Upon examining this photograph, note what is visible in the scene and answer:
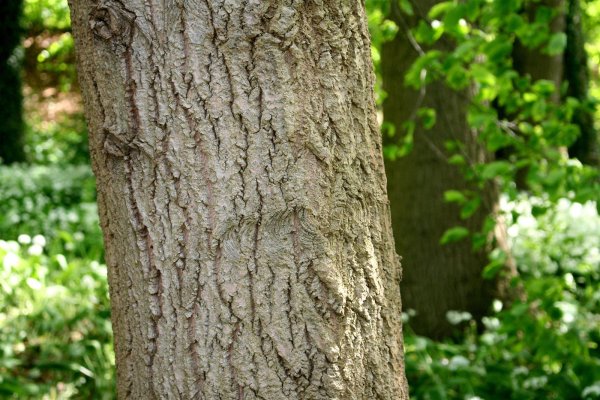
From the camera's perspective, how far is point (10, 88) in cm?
1205

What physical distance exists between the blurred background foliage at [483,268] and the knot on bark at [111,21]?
72.3 inches

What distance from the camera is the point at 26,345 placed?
4820 mm

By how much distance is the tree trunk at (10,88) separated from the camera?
39.2ft

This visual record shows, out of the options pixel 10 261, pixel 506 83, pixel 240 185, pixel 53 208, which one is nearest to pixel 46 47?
pixel 53 208

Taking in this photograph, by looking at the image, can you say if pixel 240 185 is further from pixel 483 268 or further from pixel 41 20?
pixel 41 20

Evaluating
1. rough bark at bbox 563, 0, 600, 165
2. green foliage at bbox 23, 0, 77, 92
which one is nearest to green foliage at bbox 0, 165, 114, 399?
rough bark at bbox 563, 0, 600, 165

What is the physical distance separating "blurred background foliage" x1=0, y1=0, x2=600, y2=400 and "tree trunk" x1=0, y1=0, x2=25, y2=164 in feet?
12.5

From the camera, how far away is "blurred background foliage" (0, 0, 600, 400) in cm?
320

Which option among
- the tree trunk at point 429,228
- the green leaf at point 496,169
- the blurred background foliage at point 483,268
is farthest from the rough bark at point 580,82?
the green leaf at point 496,169

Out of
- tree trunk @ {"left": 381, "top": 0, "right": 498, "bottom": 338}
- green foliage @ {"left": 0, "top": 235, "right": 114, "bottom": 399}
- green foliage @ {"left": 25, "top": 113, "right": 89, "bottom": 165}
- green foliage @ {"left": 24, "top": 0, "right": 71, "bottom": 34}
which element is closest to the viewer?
green foliage @ {"left": 0, "top": 235, "right": 114, "bottom": 399}

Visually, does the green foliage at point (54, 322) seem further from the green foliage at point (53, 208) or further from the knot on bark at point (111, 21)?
the knot on bark at point (111, 21)

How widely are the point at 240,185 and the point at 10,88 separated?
11857 millimetres

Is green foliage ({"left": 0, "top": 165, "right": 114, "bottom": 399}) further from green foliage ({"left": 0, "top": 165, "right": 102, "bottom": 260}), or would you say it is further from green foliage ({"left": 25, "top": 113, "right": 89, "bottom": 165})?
green foliage ({"left": 25, "top": 113, "right": 89, "bottom": 165})

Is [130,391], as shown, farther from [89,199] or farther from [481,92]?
[89,199]
